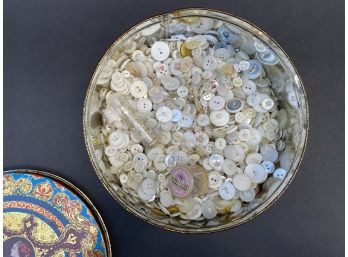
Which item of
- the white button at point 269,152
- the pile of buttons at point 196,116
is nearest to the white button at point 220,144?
the pile of buttons at point 196,116

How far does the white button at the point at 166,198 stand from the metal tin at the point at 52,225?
0.58 feet

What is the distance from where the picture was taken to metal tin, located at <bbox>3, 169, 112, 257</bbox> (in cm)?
111

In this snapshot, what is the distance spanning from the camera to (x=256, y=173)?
1.10 metres

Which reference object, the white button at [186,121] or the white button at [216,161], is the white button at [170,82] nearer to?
the white button at [186,121]

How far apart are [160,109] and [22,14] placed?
1.67 ft

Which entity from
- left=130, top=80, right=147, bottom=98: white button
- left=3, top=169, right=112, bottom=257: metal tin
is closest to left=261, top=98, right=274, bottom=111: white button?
left=130, top=80, right=147, bottom=98: white button

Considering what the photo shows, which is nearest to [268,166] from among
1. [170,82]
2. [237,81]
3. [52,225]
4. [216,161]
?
[216,161]

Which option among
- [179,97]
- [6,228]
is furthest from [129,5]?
[6,228]

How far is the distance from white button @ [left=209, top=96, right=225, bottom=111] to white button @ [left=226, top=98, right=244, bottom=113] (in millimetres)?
16

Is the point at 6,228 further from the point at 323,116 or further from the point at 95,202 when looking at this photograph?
the point at 323,116

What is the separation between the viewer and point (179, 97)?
114 centimetres

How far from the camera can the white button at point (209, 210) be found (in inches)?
42.7

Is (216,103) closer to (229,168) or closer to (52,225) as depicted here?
(229,168)

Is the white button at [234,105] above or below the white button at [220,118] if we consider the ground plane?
above
